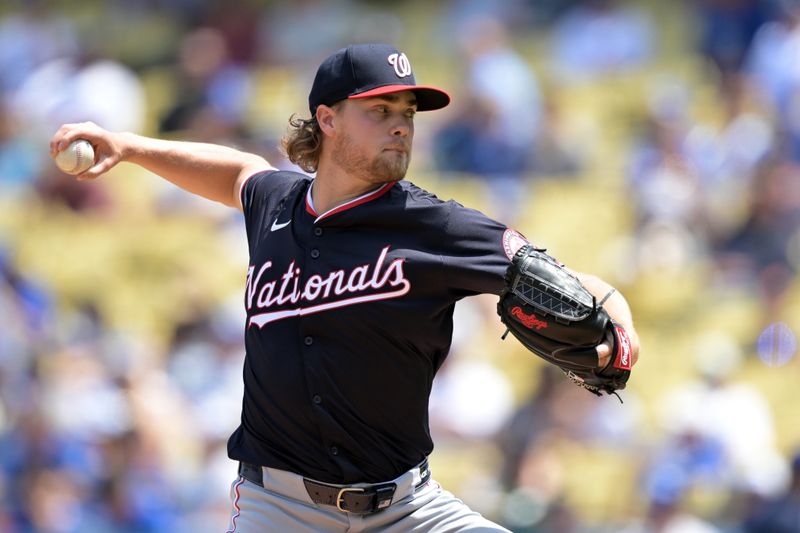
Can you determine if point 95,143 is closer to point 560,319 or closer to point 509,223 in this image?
point 560,319

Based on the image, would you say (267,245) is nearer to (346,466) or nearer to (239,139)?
(346,466)

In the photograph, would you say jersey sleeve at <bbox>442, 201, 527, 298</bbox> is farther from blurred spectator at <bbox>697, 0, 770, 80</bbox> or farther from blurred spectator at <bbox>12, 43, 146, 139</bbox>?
blurred spectator at <bbox>12, 43, 146, 139</bbox>

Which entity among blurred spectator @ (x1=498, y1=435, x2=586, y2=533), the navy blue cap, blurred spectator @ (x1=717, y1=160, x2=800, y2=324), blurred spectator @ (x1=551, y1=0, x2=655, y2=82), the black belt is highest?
blurred spectator @ (x1=551, y1=0, x2=655, y2=82)

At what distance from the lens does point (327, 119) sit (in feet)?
12.0

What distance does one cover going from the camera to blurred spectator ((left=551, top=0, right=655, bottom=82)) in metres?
9.05

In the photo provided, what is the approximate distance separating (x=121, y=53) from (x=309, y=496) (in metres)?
8.48

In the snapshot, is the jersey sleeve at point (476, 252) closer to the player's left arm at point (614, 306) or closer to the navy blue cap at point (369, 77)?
the player's left arm at point (614, 306)

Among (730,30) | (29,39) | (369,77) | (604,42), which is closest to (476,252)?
(369,77)

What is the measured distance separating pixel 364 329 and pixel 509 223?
5132mm

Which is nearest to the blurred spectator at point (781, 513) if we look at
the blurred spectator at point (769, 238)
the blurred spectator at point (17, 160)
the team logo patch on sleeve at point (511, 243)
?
the blurred spectator at point (769, 238)

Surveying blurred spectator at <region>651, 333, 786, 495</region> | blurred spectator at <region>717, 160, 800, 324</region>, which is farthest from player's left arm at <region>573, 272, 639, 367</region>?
blurred spectator at <region>717, 160, 800, 324</region>

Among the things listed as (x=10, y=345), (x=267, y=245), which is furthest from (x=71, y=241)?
(x=267, y=245)

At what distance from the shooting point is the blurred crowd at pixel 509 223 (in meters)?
6.91

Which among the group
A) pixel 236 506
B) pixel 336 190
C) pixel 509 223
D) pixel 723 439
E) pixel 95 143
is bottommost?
pixel 723 439
